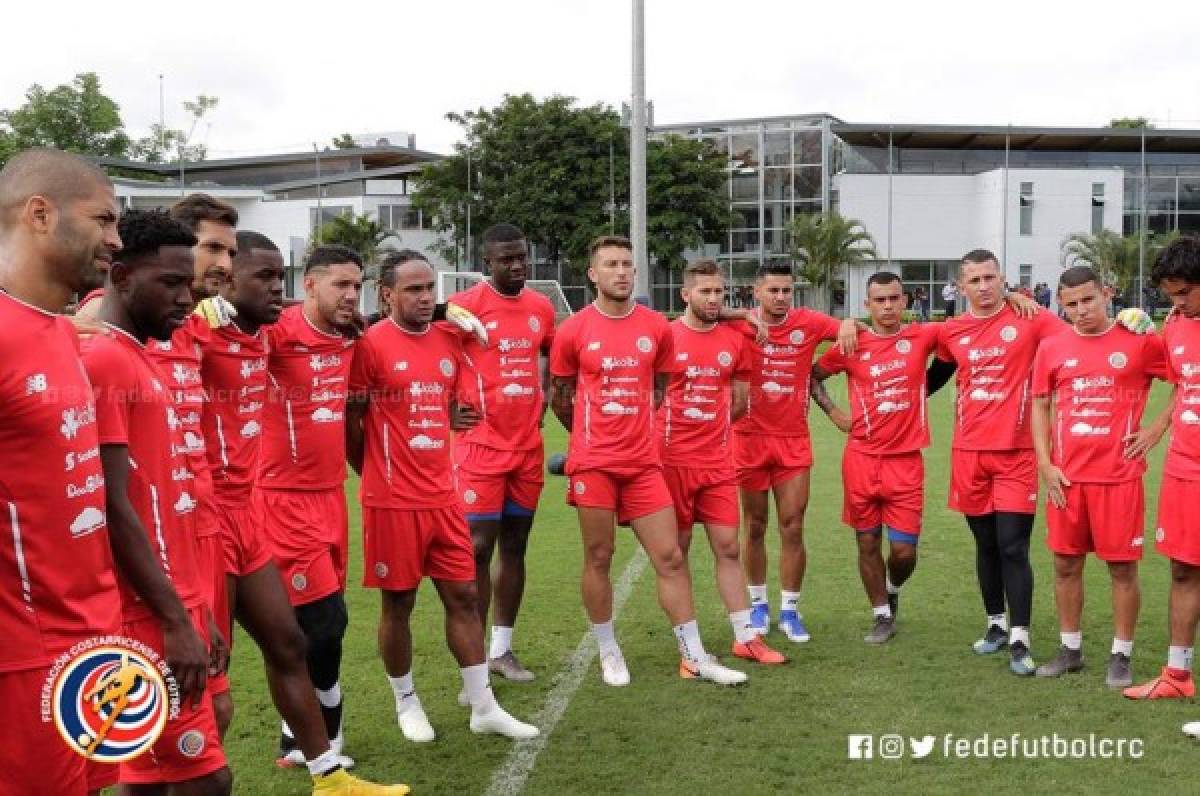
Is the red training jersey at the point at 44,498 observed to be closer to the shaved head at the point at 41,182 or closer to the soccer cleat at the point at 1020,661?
the shaved head at the point at 41,182

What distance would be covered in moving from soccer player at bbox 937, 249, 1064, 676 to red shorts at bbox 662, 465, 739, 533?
1.42 meters

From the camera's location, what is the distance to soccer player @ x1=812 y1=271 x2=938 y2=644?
7289 millimetres

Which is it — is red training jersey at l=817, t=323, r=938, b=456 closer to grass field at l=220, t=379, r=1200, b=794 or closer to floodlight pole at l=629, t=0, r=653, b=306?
grass field at l=220, t=379, r=1200, b=794

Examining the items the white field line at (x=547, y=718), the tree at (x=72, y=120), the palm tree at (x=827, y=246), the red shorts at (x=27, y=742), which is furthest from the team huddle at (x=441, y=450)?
the tree at (x=72, y=120)

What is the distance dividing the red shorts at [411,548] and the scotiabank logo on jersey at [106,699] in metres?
2.55

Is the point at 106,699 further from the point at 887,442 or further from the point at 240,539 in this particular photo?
the point at 887,442

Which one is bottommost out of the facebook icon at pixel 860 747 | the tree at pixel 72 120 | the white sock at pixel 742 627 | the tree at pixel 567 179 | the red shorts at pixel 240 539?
the facebook icon at pixel 860 747

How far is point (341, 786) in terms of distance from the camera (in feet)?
15.6

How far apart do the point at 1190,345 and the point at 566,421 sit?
3551mm

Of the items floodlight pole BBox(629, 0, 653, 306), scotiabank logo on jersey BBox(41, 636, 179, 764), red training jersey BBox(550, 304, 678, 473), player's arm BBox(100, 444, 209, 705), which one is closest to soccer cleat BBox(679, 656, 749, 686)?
red training jersey BBox(550, 304, 678, 473)

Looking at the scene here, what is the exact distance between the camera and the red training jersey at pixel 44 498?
2.80 metres

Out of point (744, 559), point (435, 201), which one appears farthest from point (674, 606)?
point (435, 201)

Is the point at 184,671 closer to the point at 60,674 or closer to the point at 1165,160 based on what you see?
the point at 60,674

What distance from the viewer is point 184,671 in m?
3.26
